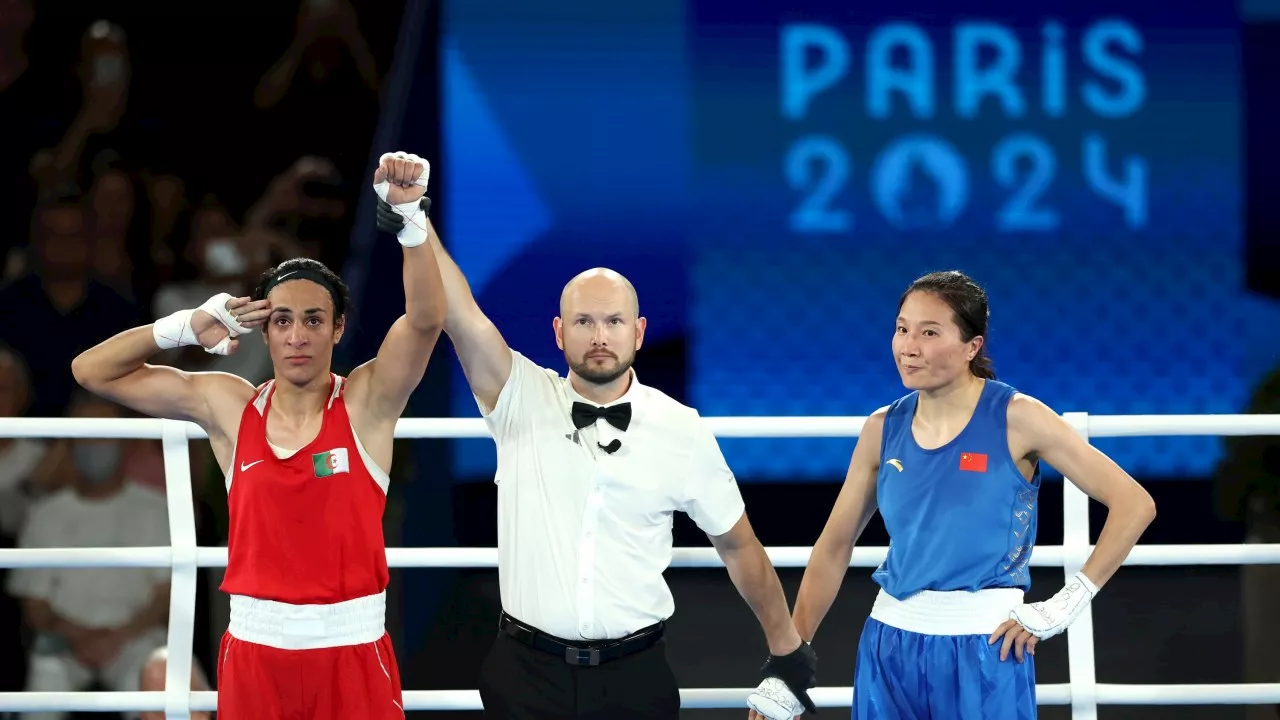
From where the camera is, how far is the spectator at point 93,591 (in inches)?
151

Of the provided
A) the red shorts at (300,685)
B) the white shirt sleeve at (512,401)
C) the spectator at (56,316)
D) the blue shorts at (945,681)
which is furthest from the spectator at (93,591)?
the blue shorts at (945,681)

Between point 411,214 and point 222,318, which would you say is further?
point 222,318

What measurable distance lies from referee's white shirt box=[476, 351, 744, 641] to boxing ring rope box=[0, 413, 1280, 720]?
0.35 meters

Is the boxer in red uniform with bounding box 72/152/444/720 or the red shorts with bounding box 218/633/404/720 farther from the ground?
the boxer in red uniform with bounding box 72/152/444/720

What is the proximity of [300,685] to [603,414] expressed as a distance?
27.3 inches

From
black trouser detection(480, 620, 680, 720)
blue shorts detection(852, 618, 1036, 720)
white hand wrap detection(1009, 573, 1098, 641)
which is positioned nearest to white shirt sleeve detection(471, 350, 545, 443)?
black trouser detection(480, 620, 680, 720)

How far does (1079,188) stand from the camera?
527 cm


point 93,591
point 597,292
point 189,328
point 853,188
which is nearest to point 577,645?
point 597,292

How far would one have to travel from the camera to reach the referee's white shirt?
7.12ft

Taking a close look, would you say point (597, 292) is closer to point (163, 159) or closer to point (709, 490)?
point (709, 490)

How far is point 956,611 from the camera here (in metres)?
2.18

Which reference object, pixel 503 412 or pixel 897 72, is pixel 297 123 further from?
pixel 503 412

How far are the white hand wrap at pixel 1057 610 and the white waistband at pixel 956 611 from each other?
0.03 m

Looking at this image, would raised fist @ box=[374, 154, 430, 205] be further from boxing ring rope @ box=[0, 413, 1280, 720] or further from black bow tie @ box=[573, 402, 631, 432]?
boxing ring rope @ box=[0, 413, 1280, 720]
